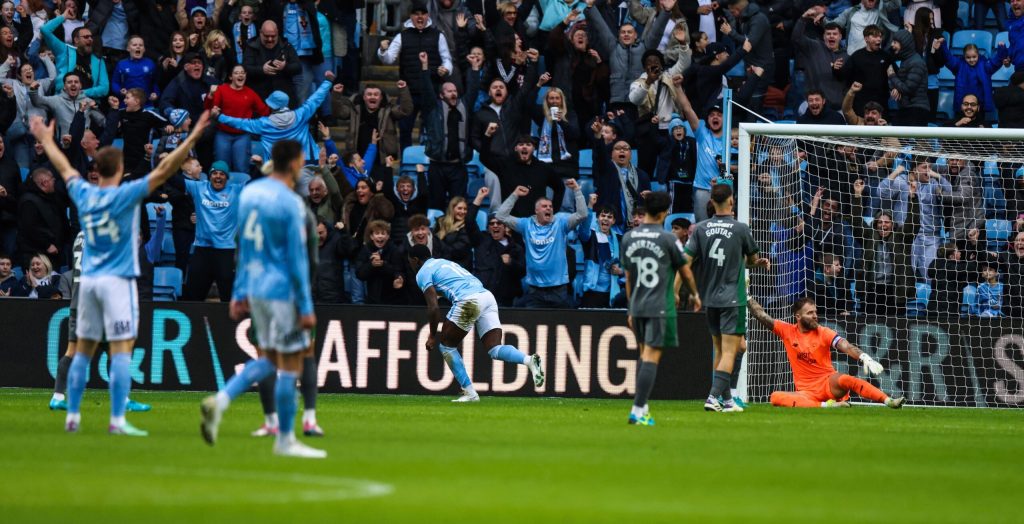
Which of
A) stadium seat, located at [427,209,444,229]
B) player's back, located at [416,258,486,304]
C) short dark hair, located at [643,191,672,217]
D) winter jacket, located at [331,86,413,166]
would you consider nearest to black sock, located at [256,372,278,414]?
short dark hair, located at [643,191,672,217]

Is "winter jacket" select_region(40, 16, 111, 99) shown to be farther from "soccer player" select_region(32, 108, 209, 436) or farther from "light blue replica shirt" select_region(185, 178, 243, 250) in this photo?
"soccer player" select_region(32, 108, 209, 436)

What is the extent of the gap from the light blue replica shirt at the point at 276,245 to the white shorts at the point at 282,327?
0.04m

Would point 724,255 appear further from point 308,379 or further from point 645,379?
point 308,379

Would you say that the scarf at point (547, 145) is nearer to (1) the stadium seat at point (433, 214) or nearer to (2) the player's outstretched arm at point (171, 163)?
(1) the stadium seat at point (433, 214)

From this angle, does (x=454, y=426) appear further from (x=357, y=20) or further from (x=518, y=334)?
(x=357, y=20)

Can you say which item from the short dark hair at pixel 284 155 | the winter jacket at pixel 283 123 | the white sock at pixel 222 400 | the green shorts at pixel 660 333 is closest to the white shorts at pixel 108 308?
the white sock at pixel 222 400

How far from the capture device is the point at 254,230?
9.62 metres

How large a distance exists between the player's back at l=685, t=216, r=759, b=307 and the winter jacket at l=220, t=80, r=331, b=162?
27.3 feet

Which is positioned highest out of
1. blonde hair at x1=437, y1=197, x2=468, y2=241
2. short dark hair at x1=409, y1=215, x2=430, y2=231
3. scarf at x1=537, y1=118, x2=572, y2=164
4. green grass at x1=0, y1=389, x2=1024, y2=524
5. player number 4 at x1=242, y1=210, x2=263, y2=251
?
scarf at x1=537, y1=118, x2=572, y2=164

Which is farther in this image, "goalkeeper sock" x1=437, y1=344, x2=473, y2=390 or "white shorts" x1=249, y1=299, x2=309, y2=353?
"goalkeeper sock" x1=437, y1=344, x2=473, y2=390

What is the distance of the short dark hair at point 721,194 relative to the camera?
15383 millimetres

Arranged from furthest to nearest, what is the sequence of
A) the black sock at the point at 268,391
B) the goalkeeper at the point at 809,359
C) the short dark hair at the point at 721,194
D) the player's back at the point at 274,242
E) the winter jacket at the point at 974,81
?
the winter jacket at the point at 974,81
the goalkeeper at the point at 809,359
the short dark hair at the point at 721,194
the black sock at the point at 268,391
the player's back at the point at 274,242

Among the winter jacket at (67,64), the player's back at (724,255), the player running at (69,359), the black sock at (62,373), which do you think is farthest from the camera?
the winter jacket at (67,64)

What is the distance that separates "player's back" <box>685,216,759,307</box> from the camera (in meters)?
15.7
